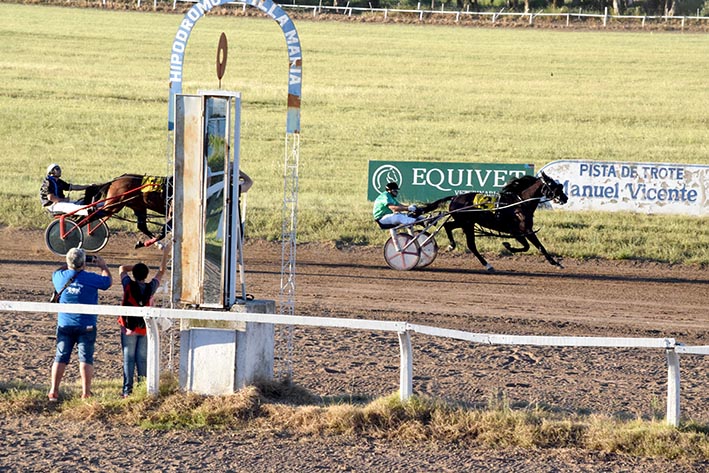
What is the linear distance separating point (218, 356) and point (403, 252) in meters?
8.02

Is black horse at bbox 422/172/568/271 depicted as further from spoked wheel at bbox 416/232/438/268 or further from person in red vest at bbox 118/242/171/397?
person in red vest at bbox 118/242/171/397

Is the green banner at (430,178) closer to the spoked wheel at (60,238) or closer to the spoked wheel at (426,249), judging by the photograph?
the spoked wheel at (426,249)

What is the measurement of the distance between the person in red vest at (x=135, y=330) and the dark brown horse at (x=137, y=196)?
23.8 feet

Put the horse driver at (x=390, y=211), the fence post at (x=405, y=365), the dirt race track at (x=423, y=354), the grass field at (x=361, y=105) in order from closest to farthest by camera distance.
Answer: the dirt race track at (x=423, y=354) < the fence post at (x=405, y=365) < the horse driver at (x=390, y=211) < the grass field at (x=361, y=105)

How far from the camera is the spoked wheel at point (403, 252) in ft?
54.8

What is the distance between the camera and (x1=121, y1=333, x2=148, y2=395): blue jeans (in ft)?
30.2

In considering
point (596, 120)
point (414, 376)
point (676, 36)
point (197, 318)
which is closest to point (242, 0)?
point (197, 318)

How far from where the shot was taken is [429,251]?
16.9 metres

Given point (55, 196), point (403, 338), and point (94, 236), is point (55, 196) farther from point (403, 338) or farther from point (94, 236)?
point (403, 338)

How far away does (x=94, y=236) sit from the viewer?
17031 mm

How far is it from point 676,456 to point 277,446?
2.82 meters

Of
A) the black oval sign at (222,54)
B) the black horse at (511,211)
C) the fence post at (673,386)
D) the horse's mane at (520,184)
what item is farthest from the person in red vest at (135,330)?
the horse's mane at (520,184)

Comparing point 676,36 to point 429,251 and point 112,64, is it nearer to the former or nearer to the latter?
point 112,64

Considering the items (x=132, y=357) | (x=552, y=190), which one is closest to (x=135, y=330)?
(x=132, y=357)
